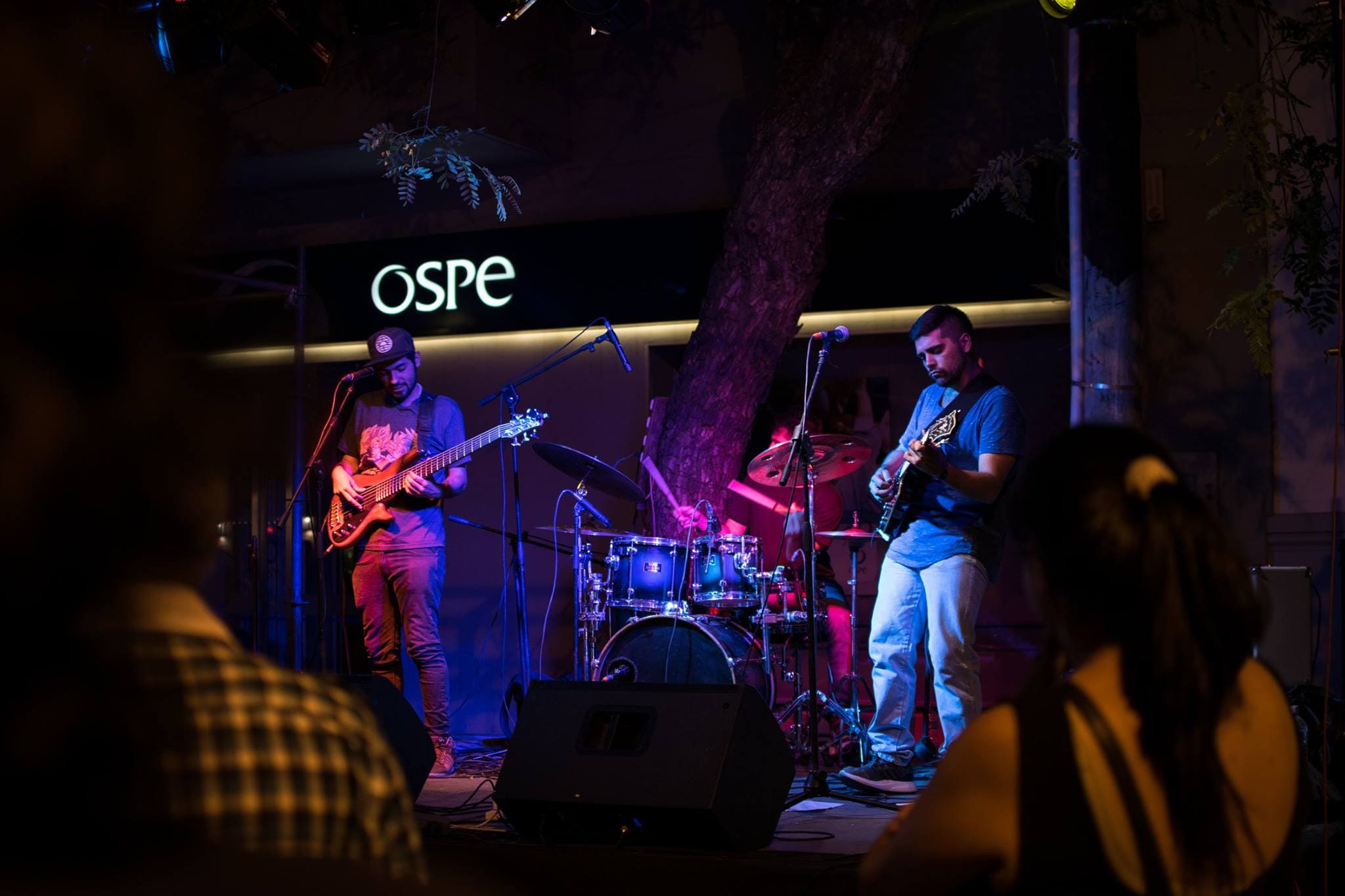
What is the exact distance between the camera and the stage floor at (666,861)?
4.04 metres

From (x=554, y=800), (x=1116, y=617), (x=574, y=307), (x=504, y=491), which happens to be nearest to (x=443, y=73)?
(x=574, y=307)

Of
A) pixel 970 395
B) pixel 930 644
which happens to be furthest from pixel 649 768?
pixel 970 395

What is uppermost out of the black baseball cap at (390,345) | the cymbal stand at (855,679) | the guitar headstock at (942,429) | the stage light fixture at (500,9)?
the stage light fixture at (500,9)

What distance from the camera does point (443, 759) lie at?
260 inches

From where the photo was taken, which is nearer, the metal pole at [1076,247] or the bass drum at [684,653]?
the metal pole at [1076,247]

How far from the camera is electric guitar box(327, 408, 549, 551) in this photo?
21.9 ft

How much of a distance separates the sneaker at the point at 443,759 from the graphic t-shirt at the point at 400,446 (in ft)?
3.55

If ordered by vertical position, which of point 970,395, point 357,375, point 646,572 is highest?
point 357,375

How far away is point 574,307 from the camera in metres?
8.66

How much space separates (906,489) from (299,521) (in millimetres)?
4921

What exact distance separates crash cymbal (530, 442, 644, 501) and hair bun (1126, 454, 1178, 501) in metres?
4.61

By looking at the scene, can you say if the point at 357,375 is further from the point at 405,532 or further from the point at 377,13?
the point at 377,13

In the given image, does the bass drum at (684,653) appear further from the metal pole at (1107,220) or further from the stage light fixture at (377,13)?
the stage light fixture at (377,13)

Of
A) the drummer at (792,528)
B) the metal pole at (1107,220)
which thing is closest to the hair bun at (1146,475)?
the metal pole at (1107,220)
